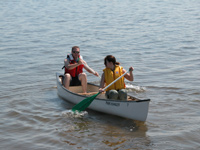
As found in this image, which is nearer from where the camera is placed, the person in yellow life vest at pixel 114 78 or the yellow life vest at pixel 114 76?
the person in yellow life vest at pixel 114 78

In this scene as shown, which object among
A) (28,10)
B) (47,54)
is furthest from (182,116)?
(28,10)

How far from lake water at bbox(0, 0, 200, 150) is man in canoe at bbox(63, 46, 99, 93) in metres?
0.60

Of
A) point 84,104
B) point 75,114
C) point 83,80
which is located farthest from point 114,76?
point 83,80

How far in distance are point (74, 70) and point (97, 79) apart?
7.56 ft

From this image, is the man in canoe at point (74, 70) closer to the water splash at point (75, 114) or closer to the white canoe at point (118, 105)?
the white canoe at point (118, 105)

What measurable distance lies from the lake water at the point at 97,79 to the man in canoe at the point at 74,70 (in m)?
0.60

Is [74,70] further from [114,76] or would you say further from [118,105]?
[118,105]

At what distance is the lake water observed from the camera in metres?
6.81

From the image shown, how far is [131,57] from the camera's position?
13953mm

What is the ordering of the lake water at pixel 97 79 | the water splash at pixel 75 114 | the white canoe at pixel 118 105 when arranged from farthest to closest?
1. the water splash at pixel 75 114
2. the white canoe at pixel 118 105
3. the lake water at pixel 97 79

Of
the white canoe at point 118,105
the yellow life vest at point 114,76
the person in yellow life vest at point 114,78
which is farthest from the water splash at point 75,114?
the yellow life vest at point 114,76

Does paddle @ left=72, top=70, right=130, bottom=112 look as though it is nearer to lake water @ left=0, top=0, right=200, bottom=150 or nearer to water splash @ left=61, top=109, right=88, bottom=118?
water splash @ left=61, top=109, right=88, bottom=118

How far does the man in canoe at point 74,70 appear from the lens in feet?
28.5

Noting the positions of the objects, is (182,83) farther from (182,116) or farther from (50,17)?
(50,17)
